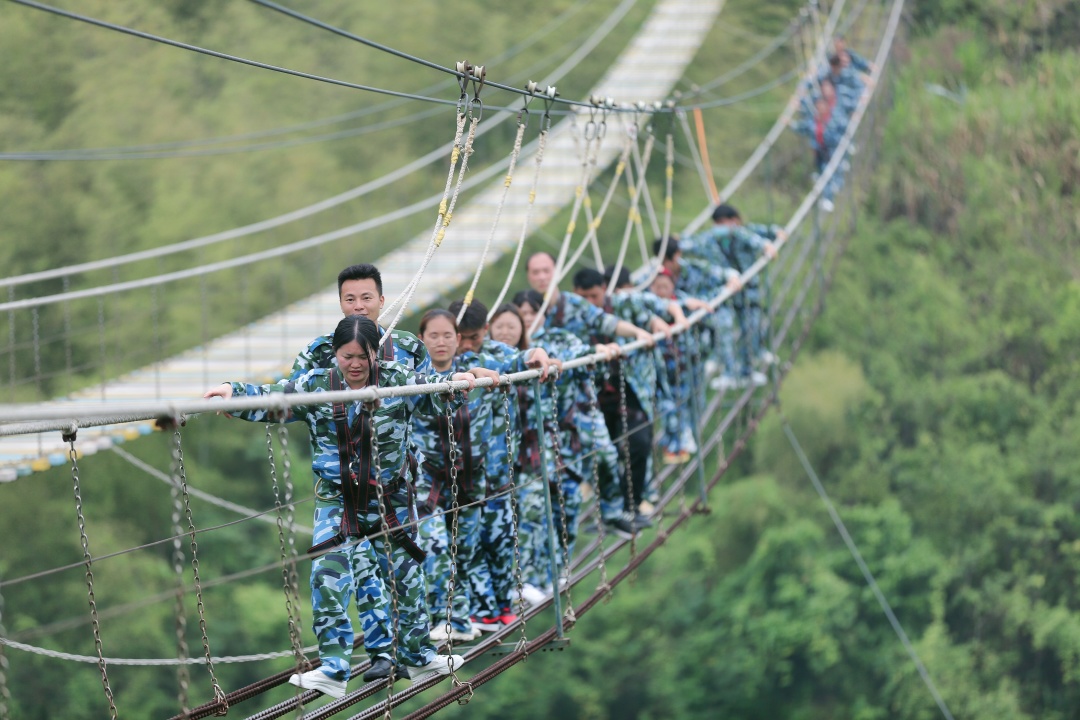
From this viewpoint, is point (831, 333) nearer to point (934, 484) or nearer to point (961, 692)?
point (934, 484)

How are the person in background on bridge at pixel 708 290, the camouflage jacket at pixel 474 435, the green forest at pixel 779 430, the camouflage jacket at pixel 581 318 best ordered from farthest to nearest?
1. the green forest at pixel 779 430
2. the person in background on bridge at pixel 708 290
3. the camouflage jacket at pixel 581 318
4. the camouflage jacket at pixel 474 435

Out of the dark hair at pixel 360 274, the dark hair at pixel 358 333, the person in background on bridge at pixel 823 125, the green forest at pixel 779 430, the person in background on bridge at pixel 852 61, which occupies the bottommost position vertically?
the green forest at pixel 779 430

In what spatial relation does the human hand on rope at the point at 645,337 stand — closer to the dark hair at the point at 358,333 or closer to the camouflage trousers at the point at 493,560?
the camouflage trousers at the point at 493,560

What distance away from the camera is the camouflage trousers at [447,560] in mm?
Result: 2895

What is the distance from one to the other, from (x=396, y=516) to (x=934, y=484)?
964 cm

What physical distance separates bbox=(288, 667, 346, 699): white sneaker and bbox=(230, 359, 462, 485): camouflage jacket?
340mm

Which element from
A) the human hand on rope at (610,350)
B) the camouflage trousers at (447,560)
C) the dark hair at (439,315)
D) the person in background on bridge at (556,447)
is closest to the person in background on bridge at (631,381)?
the person in background on bridge at (556,447)

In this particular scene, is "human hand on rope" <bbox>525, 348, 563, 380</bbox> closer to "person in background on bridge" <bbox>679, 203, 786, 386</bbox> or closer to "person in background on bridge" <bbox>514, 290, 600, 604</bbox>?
"person in background on bridge" <bbox>514, 290, 600, 604</bbox>

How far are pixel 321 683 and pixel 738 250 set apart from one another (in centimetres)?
340

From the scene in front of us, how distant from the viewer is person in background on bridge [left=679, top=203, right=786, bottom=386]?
17.6ft

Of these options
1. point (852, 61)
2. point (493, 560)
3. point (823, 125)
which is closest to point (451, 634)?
point (493, 560)

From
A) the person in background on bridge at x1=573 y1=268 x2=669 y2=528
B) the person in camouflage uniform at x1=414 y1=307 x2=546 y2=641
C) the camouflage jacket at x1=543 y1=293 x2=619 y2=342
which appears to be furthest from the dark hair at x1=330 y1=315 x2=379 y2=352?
the person in background on bridge at x1=573 y1=268 x2=669 y2=528

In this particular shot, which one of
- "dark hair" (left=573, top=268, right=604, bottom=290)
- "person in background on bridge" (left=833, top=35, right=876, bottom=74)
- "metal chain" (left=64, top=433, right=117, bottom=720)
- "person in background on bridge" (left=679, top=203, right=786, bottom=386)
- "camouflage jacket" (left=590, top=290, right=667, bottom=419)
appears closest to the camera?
"metal chain" (left=64, top=433, right=117, bottom=720)

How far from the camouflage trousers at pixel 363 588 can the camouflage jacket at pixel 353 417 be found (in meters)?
0.06
